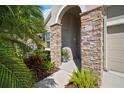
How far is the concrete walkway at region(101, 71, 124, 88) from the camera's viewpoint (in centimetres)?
643

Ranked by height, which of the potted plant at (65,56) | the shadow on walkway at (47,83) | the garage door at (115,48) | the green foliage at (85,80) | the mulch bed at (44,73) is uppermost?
the garage door at (115,48)

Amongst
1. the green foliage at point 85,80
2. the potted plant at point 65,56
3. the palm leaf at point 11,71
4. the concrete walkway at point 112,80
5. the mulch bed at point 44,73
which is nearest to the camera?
the palm leaf at point 11,71

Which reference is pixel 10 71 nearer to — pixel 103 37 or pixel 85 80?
pixel 85 80

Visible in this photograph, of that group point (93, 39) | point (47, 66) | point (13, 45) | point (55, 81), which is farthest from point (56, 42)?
point (13, 45)

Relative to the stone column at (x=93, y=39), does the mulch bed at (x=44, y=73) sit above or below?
below

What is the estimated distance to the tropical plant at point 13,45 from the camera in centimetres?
394

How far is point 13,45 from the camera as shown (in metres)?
4.83

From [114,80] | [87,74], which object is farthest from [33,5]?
[114,80]

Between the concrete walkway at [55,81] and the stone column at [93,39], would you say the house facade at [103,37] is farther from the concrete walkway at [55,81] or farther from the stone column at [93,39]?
the concrete walkway at [55,81]

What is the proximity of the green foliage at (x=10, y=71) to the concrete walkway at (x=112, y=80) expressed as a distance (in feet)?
11.6

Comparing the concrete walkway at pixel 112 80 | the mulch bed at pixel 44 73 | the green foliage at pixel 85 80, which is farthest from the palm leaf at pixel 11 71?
the mulch bed at pixel 44 73

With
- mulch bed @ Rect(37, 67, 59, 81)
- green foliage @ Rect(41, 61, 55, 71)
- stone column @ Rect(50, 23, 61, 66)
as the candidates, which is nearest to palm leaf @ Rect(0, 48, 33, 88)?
mulch bed @ Rect(37, 67, 59, 81)

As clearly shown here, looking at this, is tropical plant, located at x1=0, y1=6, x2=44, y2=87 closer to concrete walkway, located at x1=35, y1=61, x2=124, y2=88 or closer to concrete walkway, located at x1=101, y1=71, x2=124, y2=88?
concrete walkway, located at x1=35, y1=61, x2=124, y2=88

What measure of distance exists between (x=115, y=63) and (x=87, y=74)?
1.09m
